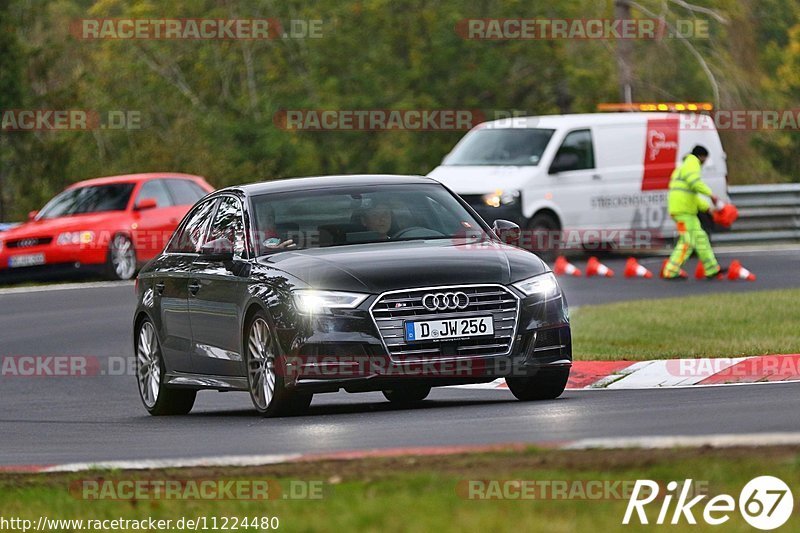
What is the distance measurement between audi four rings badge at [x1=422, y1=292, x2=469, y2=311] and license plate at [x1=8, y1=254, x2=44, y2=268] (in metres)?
15.8

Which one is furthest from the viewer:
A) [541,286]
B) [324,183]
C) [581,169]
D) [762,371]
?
[581,169]

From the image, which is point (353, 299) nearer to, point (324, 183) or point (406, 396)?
point (324, 183)

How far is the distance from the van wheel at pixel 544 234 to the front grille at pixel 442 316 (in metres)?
15.6

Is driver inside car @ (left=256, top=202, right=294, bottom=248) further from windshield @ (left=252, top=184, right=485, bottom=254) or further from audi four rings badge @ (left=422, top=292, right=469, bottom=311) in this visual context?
audi four rings badge @ (left=422, top=292, right=469, bottom=311)

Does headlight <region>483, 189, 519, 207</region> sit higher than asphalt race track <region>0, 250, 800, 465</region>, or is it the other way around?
asphalt race track <region>0, 250, 800, 465</region>

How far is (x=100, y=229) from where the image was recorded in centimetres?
2616

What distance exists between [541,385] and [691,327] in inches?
227

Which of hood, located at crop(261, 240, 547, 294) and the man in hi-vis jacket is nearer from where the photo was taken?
hood, located at crop(261, 240, 547, 294)

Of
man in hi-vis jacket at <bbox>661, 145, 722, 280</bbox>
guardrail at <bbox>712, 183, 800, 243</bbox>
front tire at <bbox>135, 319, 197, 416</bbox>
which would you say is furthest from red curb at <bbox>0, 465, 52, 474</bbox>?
guardrail at <bbox>712, 183, 800, 243</bbox>

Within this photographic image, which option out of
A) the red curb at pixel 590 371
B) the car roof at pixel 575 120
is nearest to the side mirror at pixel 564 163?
the car roof at pixel 575 120

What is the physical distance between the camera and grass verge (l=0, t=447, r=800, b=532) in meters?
6.55

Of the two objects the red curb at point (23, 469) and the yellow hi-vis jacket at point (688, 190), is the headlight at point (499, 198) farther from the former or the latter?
the red curb at point (23, 469)

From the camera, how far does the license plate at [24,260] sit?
26.0 m

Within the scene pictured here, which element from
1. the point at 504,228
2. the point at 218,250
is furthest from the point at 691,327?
the point at 218,250
